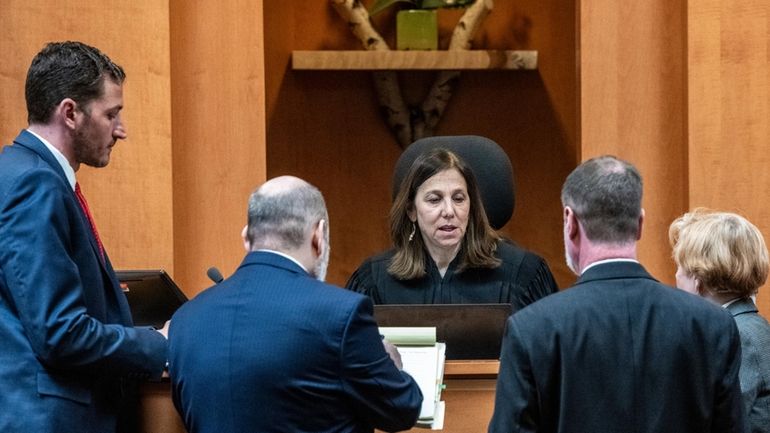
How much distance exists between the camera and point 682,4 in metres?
4.83

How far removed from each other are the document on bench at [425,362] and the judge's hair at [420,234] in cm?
107

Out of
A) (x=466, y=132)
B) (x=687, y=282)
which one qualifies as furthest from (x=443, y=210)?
(x=466, y=132)

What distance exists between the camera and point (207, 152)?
4.81 meters

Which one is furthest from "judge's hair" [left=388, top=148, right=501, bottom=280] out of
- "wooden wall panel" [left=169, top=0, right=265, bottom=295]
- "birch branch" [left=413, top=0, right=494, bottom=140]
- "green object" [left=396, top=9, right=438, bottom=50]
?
"birch branch" [left=413, top=0, right=494, bottom=140]

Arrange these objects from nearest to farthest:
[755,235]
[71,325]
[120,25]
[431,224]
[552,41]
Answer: [71,325] → [755,235] → [431,224] → [120,25] → [552,41]

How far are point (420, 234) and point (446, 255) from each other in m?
0.11

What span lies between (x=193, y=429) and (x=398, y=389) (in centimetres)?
41

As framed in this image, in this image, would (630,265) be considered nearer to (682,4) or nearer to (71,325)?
(71,325)

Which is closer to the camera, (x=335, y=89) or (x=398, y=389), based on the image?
(x=398, y=389)

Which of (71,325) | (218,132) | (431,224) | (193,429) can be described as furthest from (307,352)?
(218,132)

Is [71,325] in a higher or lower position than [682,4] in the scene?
lower

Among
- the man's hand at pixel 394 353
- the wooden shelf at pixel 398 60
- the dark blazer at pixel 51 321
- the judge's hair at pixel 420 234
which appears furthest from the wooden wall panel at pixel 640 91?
the dark blazer at pixel 51 321

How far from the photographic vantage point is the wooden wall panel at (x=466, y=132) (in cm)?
566

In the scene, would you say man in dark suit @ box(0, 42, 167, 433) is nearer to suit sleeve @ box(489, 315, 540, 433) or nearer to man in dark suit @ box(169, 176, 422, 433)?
man in dark suit @ box(169, 176, 422, 433)
